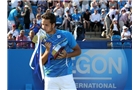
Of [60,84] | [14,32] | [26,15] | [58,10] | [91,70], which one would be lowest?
[91,70]

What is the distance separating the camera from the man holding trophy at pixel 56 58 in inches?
219

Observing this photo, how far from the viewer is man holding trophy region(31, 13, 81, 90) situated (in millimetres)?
5574

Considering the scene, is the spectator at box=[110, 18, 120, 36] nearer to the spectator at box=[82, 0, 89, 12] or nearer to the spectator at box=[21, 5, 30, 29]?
the spectator at box=[82, 0, 89, 12]

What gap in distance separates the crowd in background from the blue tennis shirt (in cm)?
543

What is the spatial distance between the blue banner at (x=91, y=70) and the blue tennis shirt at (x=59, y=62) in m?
3.31

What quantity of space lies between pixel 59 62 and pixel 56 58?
0.22 feet

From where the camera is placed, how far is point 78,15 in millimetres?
12766

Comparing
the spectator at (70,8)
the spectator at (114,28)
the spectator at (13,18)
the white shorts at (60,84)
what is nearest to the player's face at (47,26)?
the white shorts at (60,84)

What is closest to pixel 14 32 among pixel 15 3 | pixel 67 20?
pixel 67 20

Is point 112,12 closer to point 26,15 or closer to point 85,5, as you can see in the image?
point 85,5

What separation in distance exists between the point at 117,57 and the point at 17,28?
3851 millimetres

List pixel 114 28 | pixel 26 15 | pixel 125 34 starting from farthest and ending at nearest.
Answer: pixel 26 15
pixel 114 28
pixel 125 34

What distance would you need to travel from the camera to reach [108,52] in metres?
9.18
